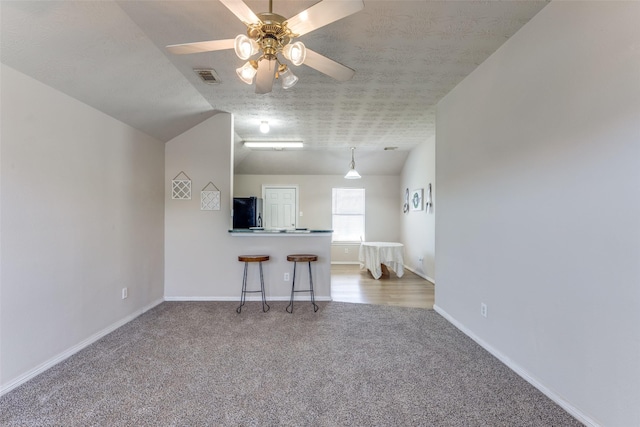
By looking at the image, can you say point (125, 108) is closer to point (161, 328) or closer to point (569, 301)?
point (161, 328)

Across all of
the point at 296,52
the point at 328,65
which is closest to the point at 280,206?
the point at 328,65

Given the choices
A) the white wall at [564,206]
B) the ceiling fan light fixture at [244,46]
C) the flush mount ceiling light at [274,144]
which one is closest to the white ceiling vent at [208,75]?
the ceiling fan light fixture at [244,46]

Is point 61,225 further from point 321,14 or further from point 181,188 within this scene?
point 321,14

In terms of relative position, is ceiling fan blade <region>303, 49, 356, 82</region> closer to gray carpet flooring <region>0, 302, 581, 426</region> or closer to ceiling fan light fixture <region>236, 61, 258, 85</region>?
ceiling fan light fixture <region>236, 61, 258, 85</region>

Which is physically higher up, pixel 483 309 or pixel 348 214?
pixel 348 214

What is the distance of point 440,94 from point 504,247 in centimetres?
194

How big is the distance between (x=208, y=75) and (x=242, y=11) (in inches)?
64.0

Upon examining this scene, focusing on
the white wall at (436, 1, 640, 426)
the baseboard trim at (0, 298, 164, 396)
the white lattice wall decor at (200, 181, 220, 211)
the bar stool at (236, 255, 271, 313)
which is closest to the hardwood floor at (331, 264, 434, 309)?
the bar stool at (236, 255, 271, 313)

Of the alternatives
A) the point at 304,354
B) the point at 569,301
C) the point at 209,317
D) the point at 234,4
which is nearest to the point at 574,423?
the point at 569,301

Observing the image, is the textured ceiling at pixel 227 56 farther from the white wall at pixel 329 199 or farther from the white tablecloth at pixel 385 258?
the white wall at pixel 329 199

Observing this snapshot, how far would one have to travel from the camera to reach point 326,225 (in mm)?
7266

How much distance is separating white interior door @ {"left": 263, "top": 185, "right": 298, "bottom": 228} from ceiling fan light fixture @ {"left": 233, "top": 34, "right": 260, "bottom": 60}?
18.4 ft

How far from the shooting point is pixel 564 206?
1826 mm

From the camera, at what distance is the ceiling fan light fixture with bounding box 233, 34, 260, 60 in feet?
5.23
